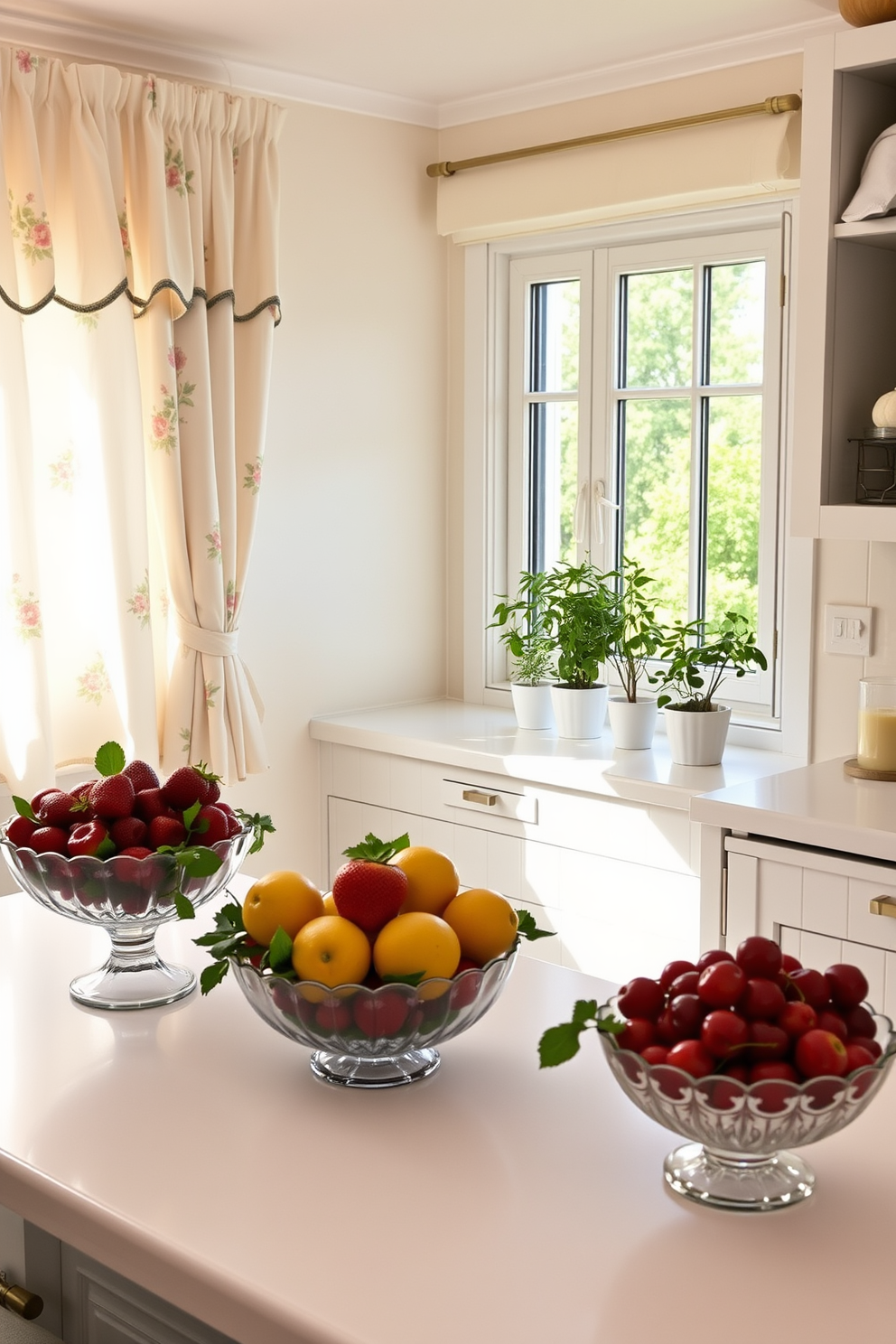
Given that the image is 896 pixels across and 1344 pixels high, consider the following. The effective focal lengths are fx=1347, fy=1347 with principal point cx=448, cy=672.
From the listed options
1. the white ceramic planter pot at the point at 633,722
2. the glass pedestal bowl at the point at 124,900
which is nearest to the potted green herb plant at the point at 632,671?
the white ceramic planter pot at the point at 633,722

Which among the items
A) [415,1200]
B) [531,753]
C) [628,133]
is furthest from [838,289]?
[415,1200]

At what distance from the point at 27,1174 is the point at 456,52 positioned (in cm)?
277

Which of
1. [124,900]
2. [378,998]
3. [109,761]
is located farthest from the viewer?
[109,761]

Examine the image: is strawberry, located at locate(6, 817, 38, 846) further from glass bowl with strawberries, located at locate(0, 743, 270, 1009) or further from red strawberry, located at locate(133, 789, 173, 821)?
red strawberry, located at locate(133, 789, 173, 821)

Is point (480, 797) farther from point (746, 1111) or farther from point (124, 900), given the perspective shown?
point (746, 1111)

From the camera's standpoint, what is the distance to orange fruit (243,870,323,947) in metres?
1.27

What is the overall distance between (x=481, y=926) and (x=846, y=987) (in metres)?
0.35

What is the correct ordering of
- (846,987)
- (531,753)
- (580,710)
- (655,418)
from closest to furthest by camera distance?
(846,987) → (531,753) → (580,710) → (655,418)

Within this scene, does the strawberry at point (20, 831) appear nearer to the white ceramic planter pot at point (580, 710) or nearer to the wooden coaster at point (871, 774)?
the wooden coaster at point (871, 774)

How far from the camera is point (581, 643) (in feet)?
10.6

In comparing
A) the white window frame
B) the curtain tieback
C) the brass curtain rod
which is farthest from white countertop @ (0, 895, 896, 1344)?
the brass curtain rod

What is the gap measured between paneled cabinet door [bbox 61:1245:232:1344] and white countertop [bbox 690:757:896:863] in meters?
1.45

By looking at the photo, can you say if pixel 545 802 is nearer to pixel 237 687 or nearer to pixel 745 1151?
pixel 237 687

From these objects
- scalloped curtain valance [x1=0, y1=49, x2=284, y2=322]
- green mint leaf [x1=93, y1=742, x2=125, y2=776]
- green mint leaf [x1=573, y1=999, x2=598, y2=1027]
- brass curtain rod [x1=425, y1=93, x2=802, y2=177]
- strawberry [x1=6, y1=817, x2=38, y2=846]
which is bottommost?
green mint leaf [x1=573, y1=999, x2=598, y2=1027]
